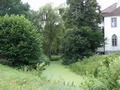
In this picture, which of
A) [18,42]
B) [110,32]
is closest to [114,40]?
[110,32]

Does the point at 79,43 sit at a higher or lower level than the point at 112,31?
lower

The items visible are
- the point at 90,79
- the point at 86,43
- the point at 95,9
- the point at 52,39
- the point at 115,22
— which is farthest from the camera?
the point at 52,39

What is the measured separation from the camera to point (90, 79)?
4109 mm

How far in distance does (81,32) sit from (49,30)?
6.55 metres

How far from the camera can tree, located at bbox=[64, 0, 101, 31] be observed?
584 inches

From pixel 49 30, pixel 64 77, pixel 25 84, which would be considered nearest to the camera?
pixel 25 84

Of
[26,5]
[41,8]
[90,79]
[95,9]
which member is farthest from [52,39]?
[90,79]

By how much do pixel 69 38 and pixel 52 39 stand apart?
6539 mm

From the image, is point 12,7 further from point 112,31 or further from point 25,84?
point 112,31

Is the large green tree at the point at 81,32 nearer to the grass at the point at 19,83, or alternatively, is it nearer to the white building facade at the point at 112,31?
the white building facade at the point at 112,31

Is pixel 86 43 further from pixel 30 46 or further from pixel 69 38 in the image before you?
pixel 30 46

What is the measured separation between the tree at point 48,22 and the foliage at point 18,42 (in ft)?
31.1

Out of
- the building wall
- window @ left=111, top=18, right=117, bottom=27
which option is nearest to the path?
the building wall

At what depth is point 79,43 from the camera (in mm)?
13633
